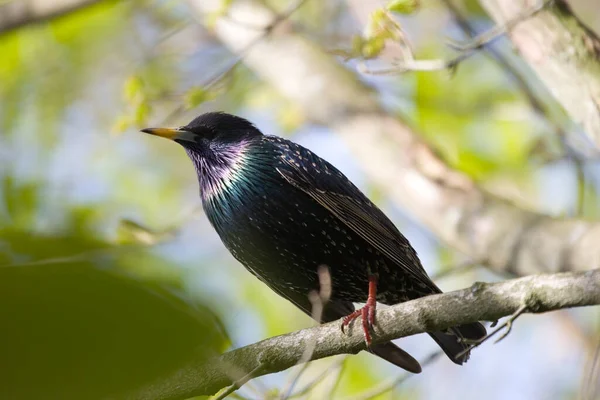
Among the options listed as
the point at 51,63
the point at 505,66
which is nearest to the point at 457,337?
the point at 505,66

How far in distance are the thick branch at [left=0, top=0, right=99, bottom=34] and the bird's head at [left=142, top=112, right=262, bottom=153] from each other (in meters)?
2.02

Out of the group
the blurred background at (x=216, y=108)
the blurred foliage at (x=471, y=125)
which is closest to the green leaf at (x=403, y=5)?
the blurred background at (x=216, y=108)

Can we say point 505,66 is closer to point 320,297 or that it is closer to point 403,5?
point 403,5

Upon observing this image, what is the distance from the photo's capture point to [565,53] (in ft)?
13.8

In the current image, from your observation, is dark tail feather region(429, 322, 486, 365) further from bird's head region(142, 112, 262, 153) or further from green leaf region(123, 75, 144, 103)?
green leaf region(123, 75, 144, 103)

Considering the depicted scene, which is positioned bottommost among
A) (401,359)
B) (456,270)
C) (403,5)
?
(456,270)

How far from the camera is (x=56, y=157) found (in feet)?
25.8

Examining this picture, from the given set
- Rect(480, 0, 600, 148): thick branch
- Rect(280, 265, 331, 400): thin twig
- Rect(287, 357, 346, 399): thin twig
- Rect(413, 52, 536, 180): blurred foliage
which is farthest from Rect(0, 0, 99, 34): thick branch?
Rect(287, 357, 346, 399): thin twig

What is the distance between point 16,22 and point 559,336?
6308mm

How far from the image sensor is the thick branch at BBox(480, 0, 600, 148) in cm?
419

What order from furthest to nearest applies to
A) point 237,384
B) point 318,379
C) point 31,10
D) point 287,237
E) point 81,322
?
point 31,10 → point 287,237 → point 318,379 → point 237,384 → point 81,322

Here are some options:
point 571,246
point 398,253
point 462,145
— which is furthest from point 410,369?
point 462,145

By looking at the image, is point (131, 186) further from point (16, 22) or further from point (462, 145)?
point (462, 145)

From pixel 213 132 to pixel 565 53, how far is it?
2.09m
